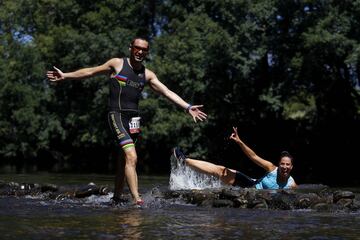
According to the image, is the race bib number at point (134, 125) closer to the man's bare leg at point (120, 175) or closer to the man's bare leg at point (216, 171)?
the man's bare leg at point (120, 175)

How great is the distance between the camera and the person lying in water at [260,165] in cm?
1214

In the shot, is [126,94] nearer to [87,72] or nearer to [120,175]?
[87,72]

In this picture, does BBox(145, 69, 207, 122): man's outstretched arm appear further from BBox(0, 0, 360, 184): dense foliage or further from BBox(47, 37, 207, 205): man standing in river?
BBox(0, 0, 360, 184): dense foliage

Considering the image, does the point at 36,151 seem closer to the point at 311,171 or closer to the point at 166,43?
the point at 166,43

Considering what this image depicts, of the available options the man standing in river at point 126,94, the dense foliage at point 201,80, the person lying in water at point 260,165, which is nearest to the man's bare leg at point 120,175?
the man standing in river at point 126,94

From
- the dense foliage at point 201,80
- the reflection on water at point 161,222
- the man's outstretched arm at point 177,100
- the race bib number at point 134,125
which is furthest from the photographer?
the dense foliage at point 201,80

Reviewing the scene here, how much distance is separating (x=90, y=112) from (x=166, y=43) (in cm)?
637

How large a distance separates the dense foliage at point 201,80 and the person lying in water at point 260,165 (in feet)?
54.4

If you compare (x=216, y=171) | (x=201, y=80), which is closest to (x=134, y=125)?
(x=216, y=171)

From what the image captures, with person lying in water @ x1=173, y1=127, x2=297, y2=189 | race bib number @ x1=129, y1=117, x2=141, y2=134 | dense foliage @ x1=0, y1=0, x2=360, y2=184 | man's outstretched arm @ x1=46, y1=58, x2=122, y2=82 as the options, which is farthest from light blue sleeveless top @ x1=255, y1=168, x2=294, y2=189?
dense foliage @ x1=0, y1=0, x2=360, y2=184

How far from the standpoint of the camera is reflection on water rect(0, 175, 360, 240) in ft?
23.8

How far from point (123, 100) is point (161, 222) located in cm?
250

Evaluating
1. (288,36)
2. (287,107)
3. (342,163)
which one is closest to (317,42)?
(288,36)

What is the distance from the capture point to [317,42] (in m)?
31.2
